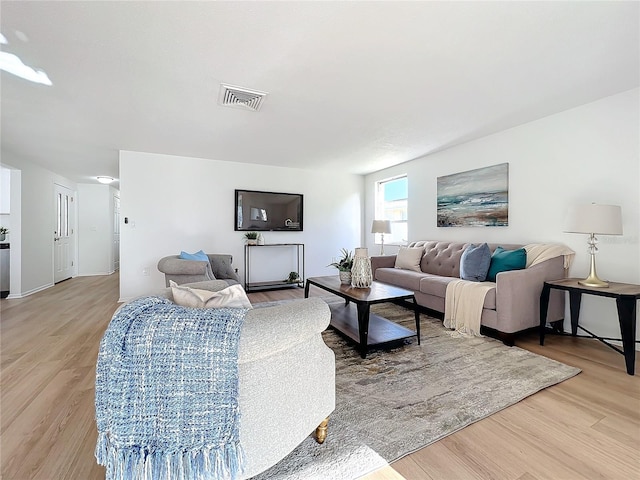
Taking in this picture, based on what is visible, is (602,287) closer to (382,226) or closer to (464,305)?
(464,305)

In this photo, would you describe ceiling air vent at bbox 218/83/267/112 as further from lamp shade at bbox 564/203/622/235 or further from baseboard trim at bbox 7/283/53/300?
baseboard trim at bbox 7/283/53/300

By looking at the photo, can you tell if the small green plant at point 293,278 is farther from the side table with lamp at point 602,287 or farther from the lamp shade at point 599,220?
the lamp shade at point 599,220

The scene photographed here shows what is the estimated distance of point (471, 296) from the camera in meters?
2.75

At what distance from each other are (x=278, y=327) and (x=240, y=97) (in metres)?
2.26

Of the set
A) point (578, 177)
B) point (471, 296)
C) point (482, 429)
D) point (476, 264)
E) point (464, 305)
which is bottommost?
point (482, 429)

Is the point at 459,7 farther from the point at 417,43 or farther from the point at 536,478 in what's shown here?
Answer: the point at 536,478

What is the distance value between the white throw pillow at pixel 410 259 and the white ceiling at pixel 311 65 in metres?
1.56

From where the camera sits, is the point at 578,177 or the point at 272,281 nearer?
the point at 578,177

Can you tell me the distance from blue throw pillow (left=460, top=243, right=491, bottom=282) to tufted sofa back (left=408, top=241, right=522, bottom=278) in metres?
0.37

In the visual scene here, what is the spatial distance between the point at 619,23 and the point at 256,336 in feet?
8.64

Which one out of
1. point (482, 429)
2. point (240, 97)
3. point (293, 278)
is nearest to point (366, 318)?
point (482, 429)

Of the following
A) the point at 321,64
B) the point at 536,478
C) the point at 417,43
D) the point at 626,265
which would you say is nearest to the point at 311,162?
the point at 321,64

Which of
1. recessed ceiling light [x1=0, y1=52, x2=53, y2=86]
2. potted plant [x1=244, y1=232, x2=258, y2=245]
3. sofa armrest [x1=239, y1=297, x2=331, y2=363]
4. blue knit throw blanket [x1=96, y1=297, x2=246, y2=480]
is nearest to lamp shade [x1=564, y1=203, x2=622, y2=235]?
sofa armrest [x1=239, y1=297, x2=331, y2=363]

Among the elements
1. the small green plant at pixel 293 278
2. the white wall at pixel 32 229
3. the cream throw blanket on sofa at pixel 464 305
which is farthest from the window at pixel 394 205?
the white wall at pixel 32 229
